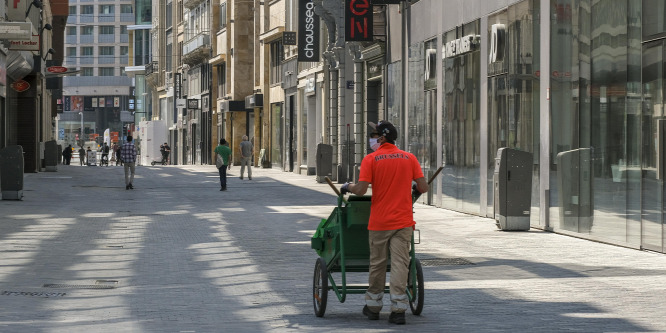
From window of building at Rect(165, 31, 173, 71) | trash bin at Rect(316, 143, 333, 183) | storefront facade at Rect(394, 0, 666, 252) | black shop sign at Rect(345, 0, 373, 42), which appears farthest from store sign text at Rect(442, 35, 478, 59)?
window of building at Rect(165, 31, 173, 71)

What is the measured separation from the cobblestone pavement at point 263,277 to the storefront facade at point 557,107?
706 millimetres

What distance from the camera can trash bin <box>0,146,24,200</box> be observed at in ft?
91.8

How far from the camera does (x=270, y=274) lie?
539 inches

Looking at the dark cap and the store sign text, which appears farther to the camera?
the store sign text

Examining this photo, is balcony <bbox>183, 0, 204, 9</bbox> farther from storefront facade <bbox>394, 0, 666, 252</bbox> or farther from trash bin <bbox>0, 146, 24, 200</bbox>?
storefront facade <bbox>394, 0, 666, 252</bbox>

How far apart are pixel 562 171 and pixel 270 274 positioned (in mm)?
7486

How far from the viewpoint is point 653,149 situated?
1606cm

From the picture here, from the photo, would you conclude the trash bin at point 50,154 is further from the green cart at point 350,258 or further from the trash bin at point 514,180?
the green cart at point 350,258

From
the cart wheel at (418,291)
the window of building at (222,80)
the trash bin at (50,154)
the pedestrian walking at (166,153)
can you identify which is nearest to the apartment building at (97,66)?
the pedestrian walking at (166,153)

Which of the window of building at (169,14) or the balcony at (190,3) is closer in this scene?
the balcony at (190,3)

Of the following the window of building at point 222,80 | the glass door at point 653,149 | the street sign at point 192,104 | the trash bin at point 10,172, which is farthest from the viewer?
the street sign at point 192,104

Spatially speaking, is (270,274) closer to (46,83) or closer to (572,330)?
(572,330)

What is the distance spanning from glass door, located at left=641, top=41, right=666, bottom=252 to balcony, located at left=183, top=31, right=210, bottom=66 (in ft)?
198

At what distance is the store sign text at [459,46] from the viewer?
82.5 ft
